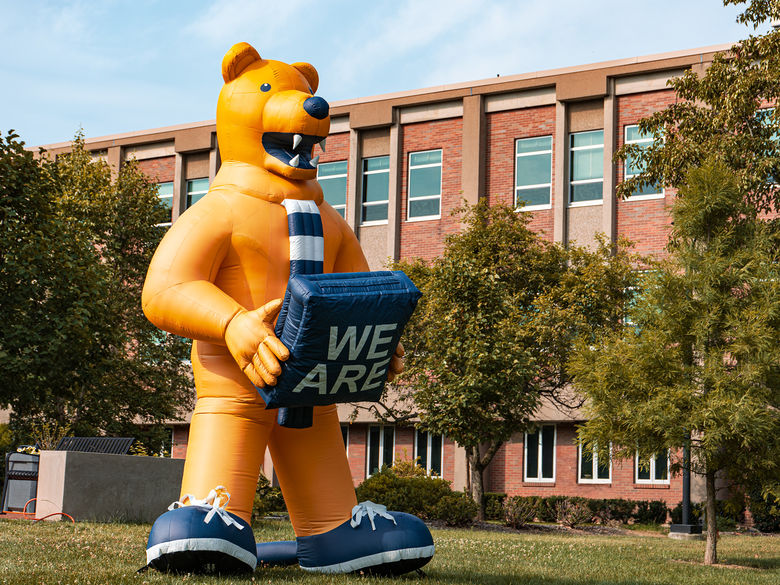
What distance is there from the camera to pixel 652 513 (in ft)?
76.4

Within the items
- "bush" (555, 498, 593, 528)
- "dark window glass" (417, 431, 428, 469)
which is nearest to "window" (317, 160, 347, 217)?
"dark window glass" (417, 431, 428, 469)

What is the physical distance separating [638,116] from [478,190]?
481 cm

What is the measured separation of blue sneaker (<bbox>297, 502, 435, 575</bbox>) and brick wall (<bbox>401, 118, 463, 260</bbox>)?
820 inches

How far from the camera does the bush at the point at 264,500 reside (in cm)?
1305

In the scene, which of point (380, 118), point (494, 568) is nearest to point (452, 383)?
point (494, 568)

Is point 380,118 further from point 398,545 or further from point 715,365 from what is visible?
point 398,545

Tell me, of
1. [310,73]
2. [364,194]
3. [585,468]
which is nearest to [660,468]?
[585,468]

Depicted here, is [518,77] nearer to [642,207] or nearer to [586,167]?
[586,167]

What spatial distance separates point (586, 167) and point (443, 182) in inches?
163

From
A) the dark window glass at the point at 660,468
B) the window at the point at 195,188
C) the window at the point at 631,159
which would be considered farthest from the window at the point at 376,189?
the dark window glass at the point at 660,468

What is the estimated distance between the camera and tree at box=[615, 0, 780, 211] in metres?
13.8

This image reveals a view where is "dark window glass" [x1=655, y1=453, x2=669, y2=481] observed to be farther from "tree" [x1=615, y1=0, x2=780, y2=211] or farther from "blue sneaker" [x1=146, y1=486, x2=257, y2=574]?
"blue sneaker" [x1=146, y1=486, x2=257, y2=574]

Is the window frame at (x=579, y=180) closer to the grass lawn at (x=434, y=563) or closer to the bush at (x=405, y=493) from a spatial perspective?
the bush at (x=405, y=493)

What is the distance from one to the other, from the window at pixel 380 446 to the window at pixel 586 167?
880cm
